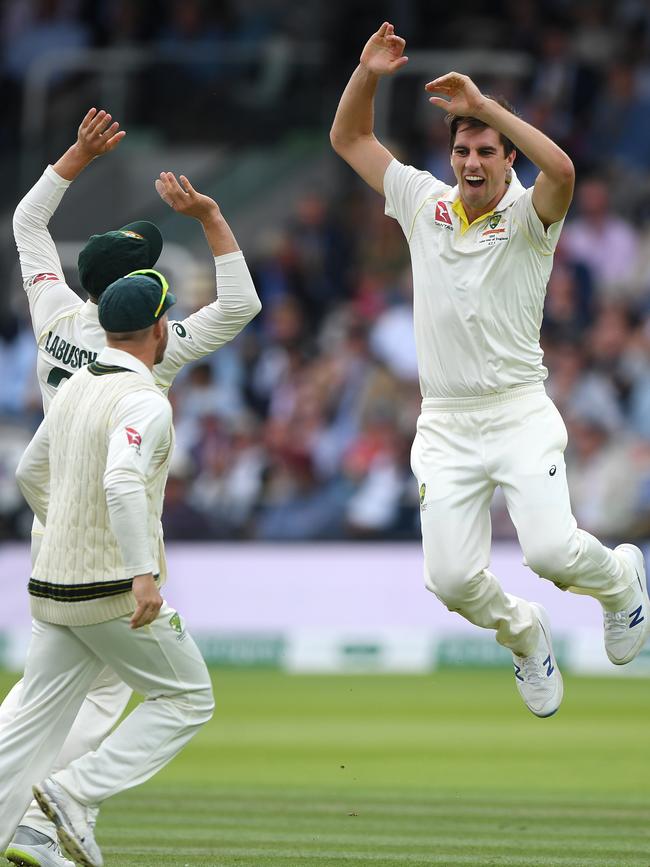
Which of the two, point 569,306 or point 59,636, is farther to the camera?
point 569,306

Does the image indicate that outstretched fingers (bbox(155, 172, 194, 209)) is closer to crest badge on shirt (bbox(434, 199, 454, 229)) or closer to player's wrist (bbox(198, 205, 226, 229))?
player's wrist (bbox(198, 205, 226, 229))

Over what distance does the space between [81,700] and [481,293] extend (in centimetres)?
248

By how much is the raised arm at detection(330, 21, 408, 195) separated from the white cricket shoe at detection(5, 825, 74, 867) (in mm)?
3185

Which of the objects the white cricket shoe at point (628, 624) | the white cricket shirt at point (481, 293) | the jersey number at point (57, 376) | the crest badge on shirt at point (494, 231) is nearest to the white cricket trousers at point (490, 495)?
the white cricket shirt at point (481, 293)

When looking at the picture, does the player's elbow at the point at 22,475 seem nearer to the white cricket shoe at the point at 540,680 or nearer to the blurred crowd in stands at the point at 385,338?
the white cricket shoe at the point at 540,680

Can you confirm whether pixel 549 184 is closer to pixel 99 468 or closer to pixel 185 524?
pixel 99 468

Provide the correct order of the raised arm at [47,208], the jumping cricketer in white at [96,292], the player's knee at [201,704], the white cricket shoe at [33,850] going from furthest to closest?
the raised arm at [47,208]
the jumping cricketer in white at [96,292]
the white cricket shoe at [33,850]
the player's knee at [201,704]

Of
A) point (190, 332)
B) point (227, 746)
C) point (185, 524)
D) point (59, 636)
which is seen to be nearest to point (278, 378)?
point (185, 524)

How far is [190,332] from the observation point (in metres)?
7.57

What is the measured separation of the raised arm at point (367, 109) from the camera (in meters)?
7.70

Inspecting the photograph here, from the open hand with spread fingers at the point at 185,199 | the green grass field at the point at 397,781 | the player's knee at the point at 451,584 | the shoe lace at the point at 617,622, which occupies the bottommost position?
the green grass field at the point at 397,781

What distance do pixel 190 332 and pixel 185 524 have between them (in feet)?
26.2

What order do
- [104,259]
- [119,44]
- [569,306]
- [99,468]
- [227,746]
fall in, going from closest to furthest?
[99,468] < [104,259] < [227,746] < [569,306] < [119,44]

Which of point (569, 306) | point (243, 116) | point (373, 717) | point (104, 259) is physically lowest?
point (373, 717)
